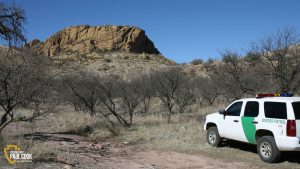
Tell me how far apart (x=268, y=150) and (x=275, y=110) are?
42.6 inches

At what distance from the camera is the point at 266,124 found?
10.7 meters

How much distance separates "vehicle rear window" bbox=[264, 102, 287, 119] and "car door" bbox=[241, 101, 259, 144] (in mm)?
467

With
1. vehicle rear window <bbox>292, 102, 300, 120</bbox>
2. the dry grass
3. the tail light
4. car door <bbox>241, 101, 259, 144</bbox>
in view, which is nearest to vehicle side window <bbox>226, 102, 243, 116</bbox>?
car door <bbox>241, 101, 259, 144</bbox>

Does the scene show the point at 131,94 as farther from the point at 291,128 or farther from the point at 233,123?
the point at 291,128

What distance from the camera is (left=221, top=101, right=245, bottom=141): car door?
1211 centimetres

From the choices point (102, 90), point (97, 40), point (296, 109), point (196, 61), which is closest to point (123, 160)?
point (296, 109)

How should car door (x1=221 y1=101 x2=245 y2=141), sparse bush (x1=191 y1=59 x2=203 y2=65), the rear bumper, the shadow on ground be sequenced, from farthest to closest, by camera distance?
sparse bush (x1=191 y1=59 x2=203 y2=65)
car door (x1=221 y1=101 x2=245 y2=141)
the shadow on ground
the rear bumper

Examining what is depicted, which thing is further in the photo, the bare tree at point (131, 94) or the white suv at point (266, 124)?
the bare tree at point (131, 94)

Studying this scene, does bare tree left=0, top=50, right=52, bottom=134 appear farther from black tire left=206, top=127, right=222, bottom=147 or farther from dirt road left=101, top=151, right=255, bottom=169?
black tire left=206, top=127, right=222, bottom=147

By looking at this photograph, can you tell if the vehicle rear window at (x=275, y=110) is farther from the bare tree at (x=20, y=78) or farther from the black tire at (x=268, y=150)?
the bare tree at (x=20, y=78)

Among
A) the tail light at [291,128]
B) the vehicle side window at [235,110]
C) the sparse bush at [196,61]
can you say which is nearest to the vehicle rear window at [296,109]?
the tail light at [291,128]

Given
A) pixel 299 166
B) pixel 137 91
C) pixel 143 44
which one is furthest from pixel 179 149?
pixel 143 44

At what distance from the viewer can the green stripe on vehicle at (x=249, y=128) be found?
37.4 ft

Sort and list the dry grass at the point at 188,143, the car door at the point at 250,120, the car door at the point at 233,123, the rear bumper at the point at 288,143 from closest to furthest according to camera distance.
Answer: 1. the rear bumper at the point at 288,143
2. the car door at the point at 250,120
3. the dry grass at the point at 188,143
4. the car door at the point at 233,123
